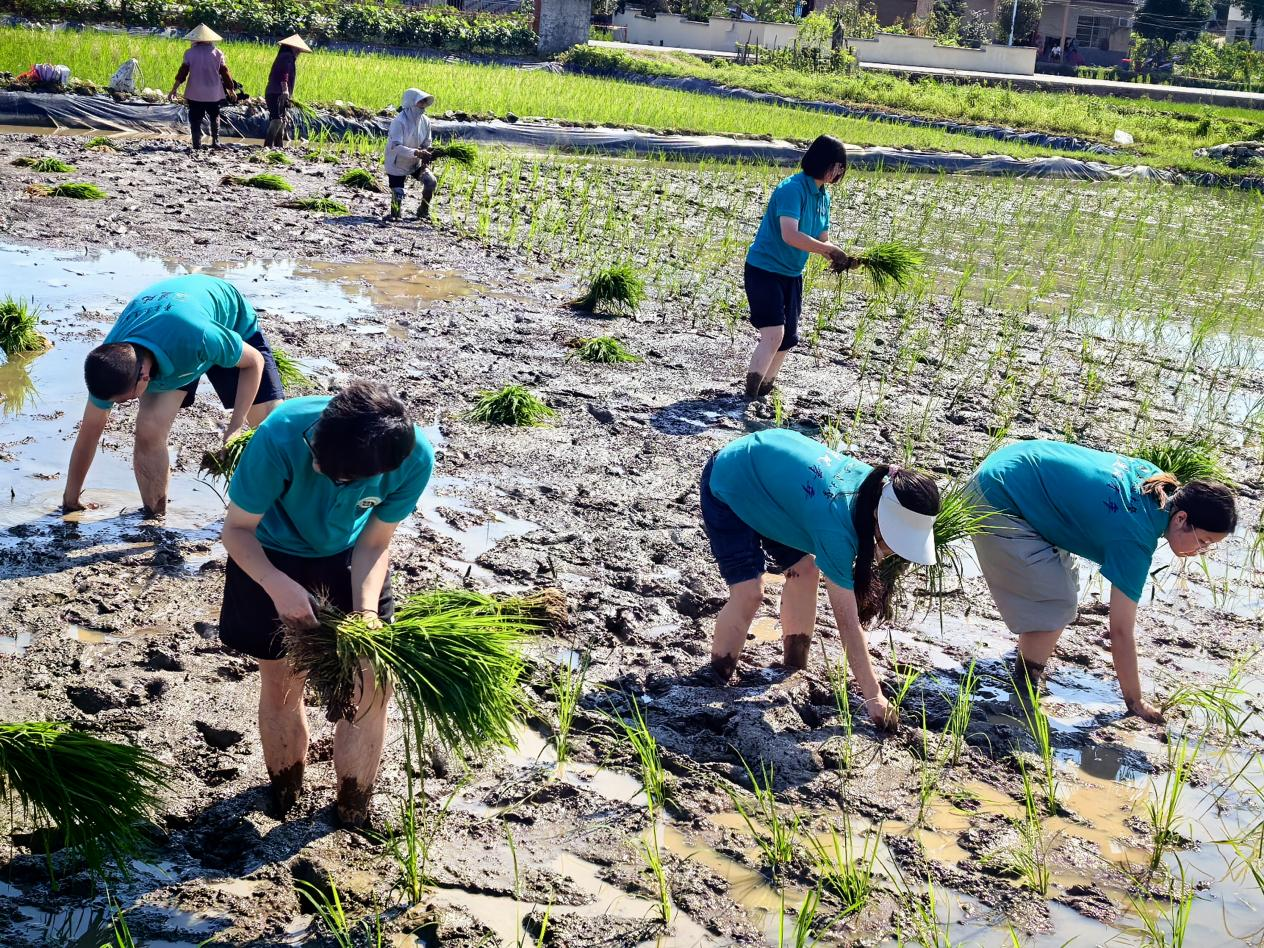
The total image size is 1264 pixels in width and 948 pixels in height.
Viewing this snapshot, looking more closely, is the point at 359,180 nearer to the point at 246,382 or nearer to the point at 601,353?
the point at 601,353

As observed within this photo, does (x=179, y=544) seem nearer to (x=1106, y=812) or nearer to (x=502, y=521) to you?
(x=502, y=521)

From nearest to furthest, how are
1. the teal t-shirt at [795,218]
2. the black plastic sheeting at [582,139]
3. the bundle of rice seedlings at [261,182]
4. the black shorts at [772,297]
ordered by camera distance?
the teal t-shirt at [795,218], the black shorts at [772,297], the bundle of rice seedlings at [261,182], the black plastic sheeting at [582,139]

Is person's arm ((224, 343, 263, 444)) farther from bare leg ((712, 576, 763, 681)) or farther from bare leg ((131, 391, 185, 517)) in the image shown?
bare leg ((712, 576, 763, 681))

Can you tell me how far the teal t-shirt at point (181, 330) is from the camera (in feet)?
12.9

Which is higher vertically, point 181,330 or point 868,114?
point 868,114

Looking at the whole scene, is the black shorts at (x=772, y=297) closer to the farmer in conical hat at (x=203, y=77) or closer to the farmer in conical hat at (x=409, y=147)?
the farmer in conical hat at (x=409, y=147)

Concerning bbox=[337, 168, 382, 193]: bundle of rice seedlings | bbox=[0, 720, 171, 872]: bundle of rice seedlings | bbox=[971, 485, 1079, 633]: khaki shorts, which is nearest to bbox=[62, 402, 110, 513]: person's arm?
bbox=[0, 720, 171, 872]: bundle of rice seedlings

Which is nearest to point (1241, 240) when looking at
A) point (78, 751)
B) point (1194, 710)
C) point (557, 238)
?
point (557, 238)

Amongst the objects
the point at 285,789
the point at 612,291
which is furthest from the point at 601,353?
the point at 285,789

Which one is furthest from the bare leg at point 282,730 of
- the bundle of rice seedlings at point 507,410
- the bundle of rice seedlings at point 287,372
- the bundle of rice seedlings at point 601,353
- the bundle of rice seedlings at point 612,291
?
the bundle of rice seedlings at point 612,291

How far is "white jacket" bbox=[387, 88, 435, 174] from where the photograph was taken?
390 inches

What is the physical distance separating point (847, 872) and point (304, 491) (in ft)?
5.07

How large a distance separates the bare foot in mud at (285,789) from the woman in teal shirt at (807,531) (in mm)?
1355

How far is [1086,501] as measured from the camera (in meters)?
3.80
